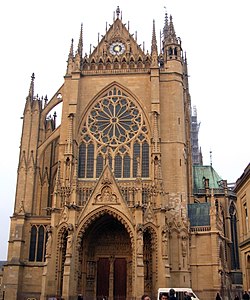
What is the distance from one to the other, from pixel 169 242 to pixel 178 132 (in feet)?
31.1

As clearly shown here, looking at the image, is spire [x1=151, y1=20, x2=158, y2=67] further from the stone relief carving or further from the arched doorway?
the stone relief carving

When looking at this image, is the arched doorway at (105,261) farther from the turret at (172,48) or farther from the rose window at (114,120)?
the turret at (172,48)

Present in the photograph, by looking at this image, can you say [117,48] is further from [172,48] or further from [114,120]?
[114,120]

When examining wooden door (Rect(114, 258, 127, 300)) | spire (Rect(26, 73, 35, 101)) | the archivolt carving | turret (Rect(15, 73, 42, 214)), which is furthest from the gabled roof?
wooden door (Rect(114, 258, 127, 300))

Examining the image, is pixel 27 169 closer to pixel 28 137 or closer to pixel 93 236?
pixel 28 137

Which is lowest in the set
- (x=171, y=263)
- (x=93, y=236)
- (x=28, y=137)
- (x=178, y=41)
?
(x=171, y=263)

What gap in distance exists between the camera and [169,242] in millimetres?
31484

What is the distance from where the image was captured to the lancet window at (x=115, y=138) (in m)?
34.8

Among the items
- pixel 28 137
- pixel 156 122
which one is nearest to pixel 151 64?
pixel 156 122

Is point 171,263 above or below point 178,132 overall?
below

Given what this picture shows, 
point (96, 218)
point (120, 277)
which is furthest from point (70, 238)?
point (120, 277)

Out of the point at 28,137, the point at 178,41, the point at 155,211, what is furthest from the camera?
the point at 178,41

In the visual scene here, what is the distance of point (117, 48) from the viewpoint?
1553 inches

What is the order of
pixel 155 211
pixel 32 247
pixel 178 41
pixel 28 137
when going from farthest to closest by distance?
pixel 178 41 < pixel 28 137 < pixel 32 247 < pixel 155 211
